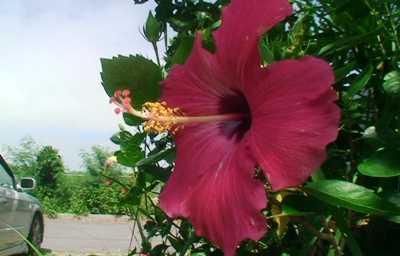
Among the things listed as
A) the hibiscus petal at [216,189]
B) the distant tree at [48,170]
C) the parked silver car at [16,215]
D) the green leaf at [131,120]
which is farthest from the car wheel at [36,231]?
the hibiscus petal at [216,189]

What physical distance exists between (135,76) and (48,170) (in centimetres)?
1093

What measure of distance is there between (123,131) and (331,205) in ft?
1.38

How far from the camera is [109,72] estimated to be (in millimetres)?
585

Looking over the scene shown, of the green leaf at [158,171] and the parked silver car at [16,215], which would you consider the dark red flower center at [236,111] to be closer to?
the green leaf at [158,171]

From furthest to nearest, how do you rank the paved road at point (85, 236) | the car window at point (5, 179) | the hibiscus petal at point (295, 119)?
the paved road at point (85, 236)
the car window at point (5, 179)
the hibiscus petal at point (295, 119)

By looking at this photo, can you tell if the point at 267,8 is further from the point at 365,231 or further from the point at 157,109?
the point at 365,231

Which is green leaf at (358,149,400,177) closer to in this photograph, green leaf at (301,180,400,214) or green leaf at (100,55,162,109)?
green leaf at (301,180,400,214)

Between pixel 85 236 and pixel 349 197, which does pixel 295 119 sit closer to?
pixel 349 197

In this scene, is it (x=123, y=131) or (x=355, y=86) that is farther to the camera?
(x=123, y=131)

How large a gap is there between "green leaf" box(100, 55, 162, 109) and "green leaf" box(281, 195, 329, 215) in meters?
0.17

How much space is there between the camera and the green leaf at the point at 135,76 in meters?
0.58

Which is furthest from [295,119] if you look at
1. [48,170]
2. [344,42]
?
[48,170]

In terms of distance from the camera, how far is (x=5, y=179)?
18.2 feet

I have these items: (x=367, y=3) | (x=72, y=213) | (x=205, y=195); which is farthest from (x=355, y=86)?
(x=72, y=213)
